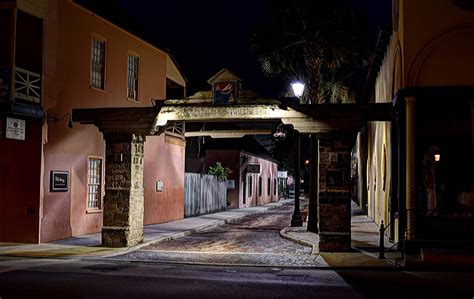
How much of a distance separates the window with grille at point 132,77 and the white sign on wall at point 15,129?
20.3ft

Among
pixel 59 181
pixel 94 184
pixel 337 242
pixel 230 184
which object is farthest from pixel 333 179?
pixel 230 184

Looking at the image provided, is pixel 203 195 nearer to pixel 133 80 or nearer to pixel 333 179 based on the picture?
pixel 133 80

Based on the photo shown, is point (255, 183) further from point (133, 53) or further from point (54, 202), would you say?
point (54, 202)

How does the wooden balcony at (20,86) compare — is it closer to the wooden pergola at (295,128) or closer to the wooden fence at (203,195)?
the wooden pergola at (295,128)

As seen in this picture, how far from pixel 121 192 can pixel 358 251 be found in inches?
261

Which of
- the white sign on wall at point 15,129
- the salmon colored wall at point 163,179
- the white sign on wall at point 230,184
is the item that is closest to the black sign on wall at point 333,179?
the white sign on wall at point 15,129

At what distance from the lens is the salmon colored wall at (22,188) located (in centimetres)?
1714

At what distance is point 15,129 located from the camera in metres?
16.4

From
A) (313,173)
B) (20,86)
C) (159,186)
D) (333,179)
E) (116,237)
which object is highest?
(20,86)

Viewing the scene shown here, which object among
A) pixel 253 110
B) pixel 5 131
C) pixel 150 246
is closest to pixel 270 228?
pixel 150 246

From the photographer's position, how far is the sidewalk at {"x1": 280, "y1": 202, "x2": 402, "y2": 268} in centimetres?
1333

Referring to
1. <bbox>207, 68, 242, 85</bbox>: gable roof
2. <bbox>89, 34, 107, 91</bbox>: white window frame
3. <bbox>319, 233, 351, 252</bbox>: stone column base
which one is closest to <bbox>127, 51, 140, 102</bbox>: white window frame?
<bbox>89, 34, 107, 91</bbox>: white window frame

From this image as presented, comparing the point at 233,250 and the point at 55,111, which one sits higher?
the point at 55,111

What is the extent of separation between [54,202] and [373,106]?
383 inches
